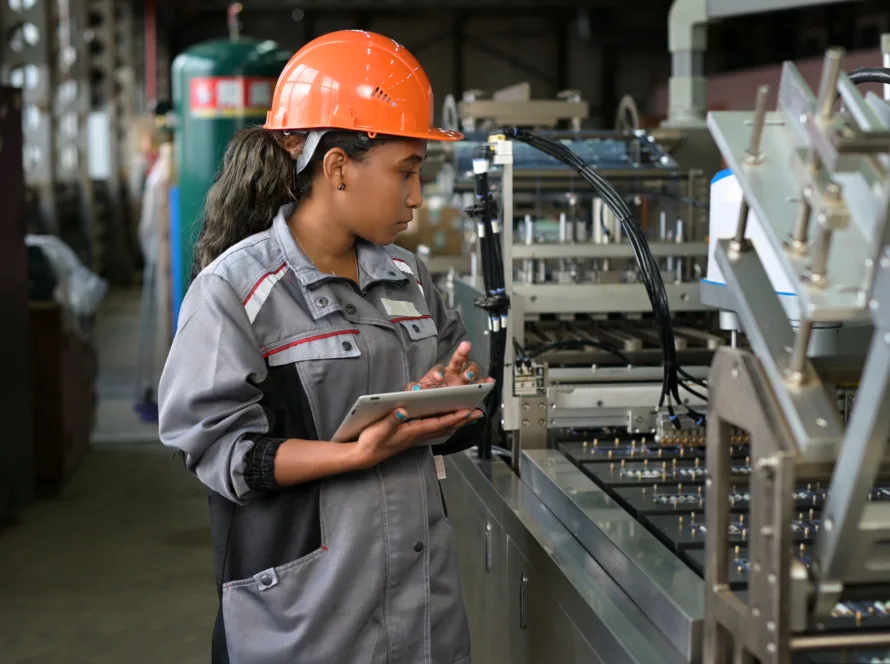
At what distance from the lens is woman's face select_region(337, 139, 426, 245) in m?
1.67

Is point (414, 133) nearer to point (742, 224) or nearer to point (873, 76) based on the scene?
point (742, 224)

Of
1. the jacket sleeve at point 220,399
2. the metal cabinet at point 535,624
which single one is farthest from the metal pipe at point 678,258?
the jacket sleeve at point 220,399

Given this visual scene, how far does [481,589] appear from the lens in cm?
247

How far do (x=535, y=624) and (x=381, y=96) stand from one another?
944 millimetres

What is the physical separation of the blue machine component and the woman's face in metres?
1.73

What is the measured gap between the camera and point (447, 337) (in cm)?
190

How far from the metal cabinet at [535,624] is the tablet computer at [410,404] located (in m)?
0.41

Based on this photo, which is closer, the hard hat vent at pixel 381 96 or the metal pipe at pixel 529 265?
the hard hat vent at pixel 381 96

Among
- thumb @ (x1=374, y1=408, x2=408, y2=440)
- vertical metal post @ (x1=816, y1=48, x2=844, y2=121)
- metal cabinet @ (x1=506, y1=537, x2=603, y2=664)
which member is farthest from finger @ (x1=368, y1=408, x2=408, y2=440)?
vertical metal post @ (x1=816, y1=48, x2=844, y2=121)

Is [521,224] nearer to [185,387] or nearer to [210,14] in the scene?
[185,387]

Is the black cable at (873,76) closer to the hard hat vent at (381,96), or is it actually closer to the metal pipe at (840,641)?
the hard hat vent at (381,96)

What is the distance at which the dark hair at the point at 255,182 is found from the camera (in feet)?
5.64

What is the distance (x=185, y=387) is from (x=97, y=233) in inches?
469

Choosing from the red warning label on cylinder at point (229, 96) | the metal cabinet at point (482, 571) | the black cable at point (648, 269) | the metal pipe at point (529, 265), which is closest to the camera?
the black cable at point (648, 269)
